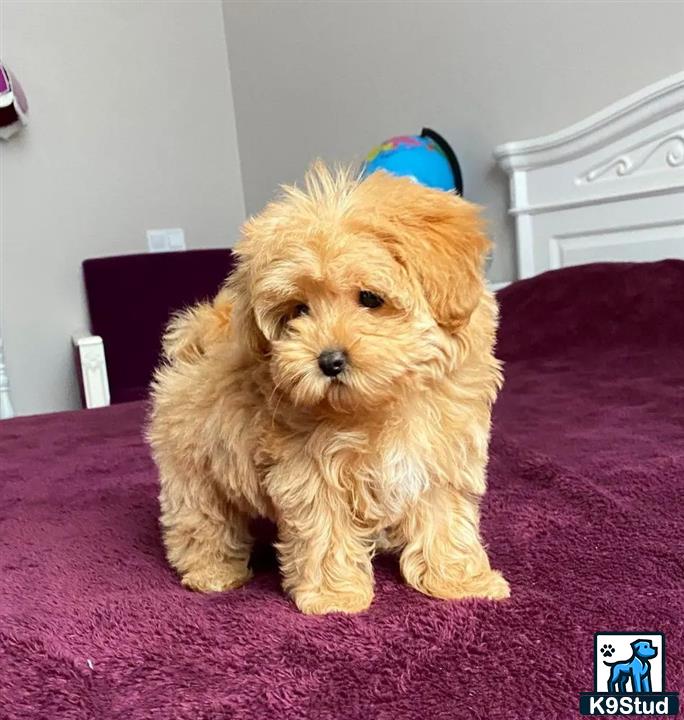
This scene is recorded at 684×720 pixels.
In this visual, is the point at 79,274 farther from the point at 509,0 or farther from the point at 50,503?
the point at 50,503

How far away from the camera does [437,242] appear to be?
84cm

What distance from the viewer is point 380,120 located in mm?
3475

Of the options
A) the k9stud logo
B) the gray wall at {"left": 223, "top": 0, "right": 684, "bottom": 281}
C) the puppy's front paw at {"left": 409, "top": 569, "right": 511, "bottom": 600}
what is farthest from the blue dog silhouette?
the gray wall at {"left": 223, "top": 0, "right": 684, "bottom": 281}

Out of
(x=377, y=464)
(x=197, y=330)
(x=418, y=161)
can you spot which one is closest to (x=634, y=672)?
(x=377, y=464)

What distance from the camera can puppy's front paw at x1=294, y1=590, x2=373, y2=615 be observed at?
86cm

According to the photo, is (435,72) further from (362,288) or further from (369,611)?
(369,611)

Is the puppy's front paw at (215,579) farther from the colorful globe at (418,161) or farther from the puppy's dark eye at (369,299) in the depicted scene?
the colorful globe at (418,161)

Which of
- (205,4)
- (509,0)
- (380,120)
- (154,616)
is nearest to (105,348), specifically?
(380,120)

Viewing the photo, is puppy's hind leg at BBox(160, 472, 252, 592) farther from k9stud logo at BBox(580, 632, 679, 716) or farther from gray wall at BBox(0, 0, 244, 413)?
gray wall at BBox(0, 0, 244, 413)

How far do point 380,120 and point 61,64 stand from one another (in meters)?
1.40

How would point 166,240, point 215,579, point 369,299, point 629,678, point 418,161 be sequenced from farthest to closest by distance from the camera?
point 166,240, point 418,161, point 215,579, point 369,299, point 629,678

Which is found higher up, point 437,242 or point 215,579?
point 437,242

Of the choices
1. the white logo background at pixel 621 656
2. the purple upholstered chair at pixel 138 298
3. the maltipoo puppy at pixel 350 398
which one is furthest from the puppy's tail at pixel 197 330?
the purple upholstered chair at pixel 138 298

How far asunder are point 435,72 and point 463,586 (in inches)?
105
